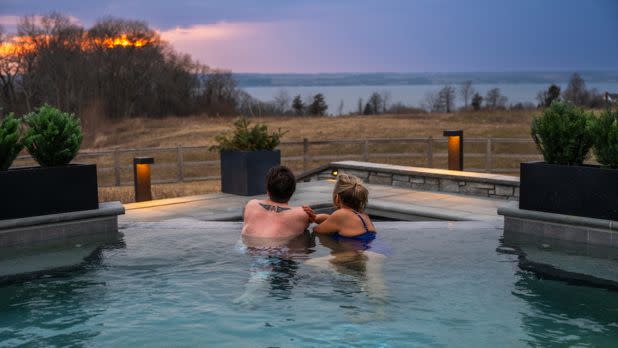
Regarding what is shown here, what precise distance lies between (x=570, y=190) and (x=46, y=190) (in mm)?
5289

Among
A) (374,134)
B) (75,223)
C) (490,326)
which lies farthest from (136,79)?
(490,326)

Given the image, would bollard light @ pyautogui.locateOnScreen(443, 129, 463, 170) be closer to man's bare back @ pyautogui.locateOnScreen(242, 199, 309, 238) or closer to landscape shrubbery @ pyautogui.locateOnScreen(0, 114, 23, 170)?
man's bare back @ pyautogui.locateOnScreen(242, 199, 309, 238)

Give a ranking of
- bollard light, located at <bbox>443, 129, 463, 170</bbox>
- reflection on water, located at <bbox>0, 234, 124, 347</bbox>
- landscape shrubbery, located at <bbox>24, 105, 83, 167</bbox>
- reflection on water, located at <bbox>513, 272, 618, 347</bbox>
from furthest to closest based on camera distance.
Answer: bollard light, located at <bbox>443, 129, 463, 170</bbox>
landscape shrubbery, located at <bbox>24, 105, 83, 167</bbox>
reflection on water, located at <bbox>0, 234, 124, 347</bbox>
reflection on water, located at <bbox>513, 272, 618, 347</bbox>

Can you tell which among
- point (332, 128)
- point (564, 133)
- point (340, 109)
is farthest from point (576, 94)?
point (564, 133)

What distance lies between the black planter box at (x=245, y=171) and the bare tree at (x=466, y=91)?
3293cm

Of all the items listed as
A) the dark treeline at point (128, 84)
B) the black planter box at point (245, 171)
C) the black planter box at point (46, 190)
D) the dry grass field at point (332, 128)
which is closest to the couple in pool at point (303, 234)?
the black planter box at point (46, 190)

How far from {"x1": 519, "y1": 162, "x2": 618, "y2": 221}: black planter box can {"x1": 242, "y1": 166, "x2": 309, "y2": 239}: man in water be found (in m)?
2.36

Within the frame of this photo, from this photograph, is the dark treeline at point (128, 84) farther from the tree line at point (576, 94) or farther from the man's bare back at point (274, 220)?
the man's bare back at point (274, 220)

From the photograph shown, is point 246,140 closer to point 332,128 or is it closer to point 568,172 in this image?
point 568,172

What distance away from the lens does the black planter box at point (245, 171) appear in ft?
36.2

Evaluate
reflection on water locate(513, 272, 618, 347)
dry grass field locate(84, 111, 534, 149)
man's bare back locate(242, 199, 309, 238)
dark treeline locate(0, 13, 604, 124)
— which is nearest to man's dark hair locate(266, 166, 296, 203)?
man's bare back locate(242, 199, 309, 238)

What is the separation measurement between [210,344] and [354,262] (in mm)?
1892

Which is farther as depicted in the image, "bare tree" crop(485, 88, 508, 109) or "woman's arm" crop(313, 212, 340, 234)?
"bare tree" crop(485, 88, 508, 109)

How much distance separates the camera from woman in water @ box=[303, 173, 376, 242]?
6234 millimetres
